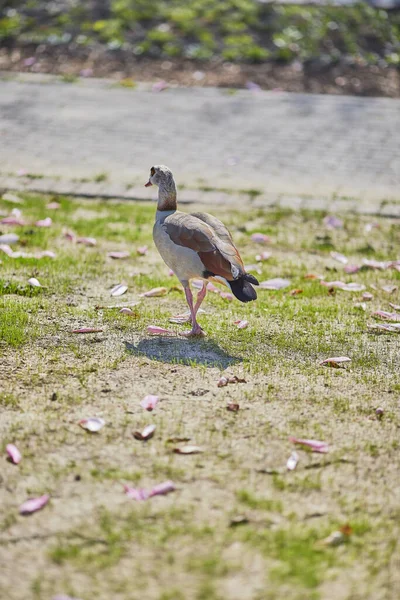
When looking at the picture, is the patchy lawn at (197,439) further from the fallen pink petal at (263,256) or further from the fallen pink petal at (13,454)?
the fallen pink petal at (263,256)

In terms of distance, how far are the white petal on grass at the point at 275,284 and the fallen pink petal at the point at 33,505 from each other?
3.12 m

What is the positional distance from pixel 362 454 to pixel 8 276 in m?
3.33

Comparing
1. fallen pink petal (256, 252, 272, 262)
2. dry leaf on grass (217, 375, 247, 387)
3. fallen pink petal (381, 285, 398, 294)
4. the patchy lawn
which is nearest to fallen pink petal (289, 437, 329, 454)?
the patchy lawn

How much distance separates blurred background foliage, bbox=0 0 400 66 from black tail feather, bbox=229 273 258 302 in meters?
8.21

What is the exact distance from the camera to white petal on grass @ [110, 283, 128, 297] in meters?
6.30

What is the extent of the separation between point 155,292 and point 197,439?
2.20 meters

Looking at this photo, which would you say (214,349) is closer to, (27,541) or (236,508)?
(236,508)

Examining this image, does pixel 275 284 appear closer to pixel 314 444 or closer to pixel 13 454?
pixel 314 444

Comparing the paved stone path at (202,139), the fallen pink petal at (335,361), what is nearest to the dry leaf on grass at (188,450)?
the fallen pink petal at (335,361)

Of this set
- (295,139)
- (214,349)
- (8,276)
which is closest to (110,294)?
(8,276)

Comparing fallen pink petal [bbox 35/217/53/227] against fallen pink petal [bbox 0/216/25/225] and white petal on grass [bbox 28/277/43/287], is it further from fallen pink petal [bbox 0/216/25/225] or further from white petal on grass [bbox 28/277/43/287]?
white petal on grass [bbox 28/277/43/287]

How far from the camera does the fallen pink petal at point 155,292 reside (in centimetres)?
633

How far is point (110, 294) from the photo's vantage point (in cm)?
630

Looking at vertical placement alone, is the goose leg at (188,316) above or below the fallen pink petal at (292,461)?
below
